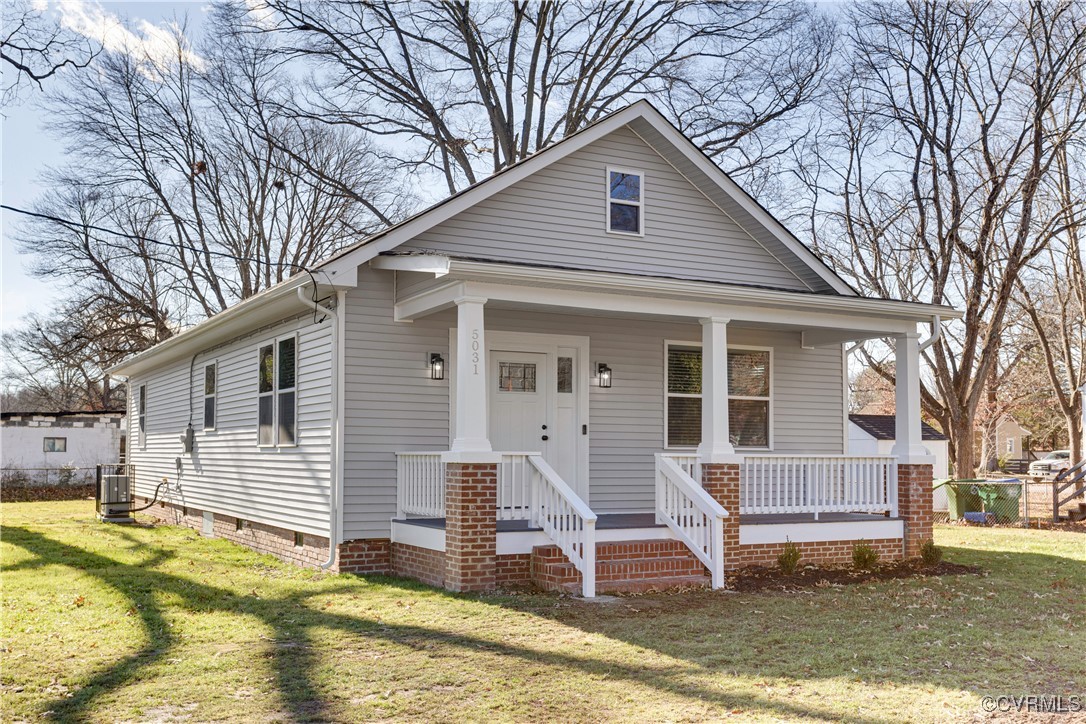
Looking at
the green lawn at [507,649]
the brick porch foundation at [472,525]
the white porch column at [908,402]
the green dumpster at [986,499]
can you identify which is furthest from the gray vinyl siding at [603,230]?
the green dumpster at [986,499]

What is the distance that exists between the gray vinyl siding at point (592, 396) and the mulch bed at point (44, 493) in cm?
1963

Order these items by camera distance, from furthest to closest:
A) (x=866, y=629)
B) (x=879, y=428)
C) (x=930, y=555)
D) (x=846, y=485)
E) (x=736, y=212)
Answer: (x=879, y=428) → (x=736, y=212) → (x=846, y=485) → (x=930, y=555) → (x=866, y=629)

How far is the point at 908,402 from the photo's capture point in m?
12.2

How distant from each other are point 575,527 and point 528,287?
2460 mm

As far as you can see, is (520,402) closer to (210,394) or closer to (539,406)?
(539,406)

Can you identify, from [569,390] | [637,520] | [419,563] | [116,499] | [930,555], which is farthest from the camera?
[116,499]

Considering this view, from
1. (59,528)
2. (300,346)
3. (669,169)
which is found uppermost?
(669,169)

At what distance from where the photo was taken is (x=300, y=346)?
473 inches

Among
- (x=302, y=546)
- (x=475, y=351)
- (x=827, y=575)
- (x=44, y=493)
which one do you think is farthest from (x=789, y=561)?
(x=44, y=493)

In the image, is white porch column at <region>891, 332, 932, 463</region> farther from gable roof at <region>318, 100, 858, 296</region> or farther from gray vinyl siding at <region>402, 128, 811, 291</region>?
gray vinyl siding at <region>402, 128, 811, 291</region>

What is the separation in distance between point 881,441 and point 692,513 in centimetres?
1531

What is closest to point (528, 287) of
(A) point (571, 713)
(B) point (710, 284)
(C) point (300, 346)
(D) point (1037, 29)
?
(B) point (710, 284)

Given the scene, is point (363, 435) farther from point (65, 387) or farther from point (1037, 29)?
point (65, 387)

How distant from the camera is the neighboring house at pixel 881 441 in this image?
24.0 metres
